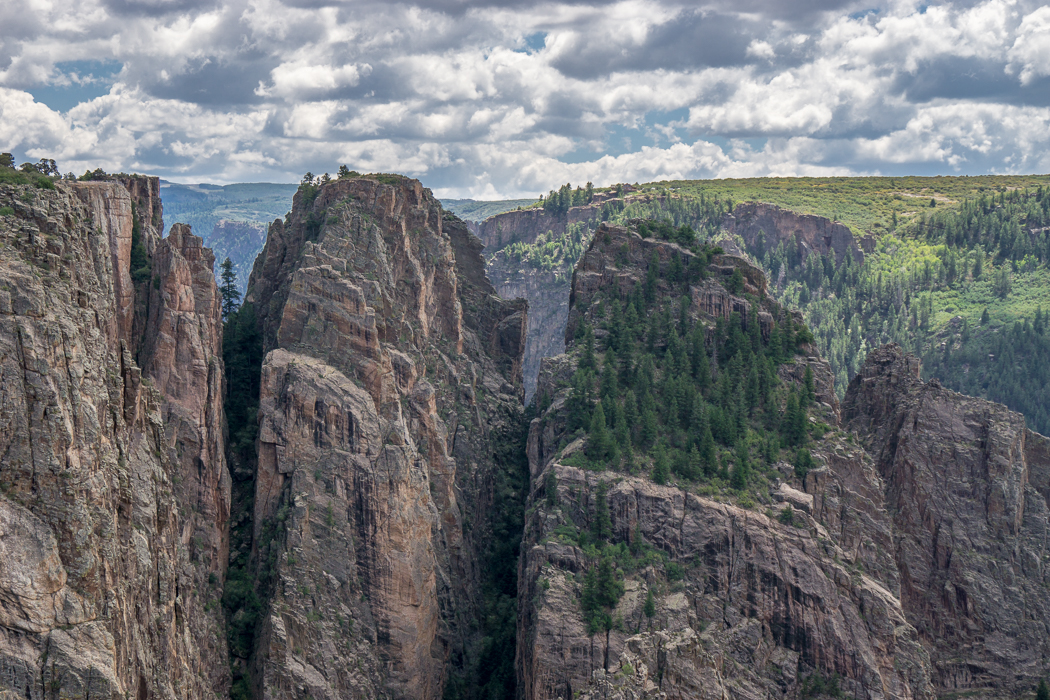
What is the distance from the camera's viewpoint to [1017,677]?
154500 millimetres

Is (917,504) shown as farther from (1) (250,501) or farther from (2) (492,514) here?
(1) (250,501)

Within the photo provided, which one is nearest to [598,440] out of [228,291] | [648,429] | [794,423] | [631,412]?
[648,429]

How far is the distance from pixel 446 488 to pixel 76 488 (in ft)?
275

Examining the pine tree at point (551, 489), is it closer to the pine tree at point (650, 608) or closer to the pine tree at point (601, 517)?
the pine tree at point (601, 517)

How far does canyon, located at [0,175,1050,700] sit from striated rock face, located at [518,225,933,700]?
1.37 ft

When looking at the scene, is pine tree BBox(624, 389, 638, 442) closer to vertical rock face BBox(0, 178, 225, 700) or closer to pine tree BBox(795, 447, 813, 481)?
pine tree BBox(795, 447, 813, 481)

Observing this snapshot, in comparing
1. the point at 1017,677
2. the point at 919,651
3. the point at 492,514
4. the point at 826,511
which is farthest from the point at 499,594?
the point at 1017,677

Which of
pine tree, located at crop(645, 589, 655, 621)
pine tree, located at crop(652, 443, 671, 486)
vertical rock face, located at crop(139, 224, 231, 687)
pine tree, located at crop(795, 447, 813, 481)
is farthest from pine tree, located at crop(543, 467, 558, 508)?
vertical rock face, located at crop(139, 224, 231, 687)

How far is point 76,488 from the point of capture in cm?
8281

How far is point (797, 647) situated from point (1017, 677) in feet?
134

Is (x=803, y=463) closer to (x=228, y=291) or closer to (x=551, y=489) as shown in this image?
A: (x=551, y=489)

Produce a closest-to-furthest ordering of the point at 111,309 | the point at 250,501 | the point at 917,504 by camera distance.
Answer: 1. the point at 111,309
2. the point at 250,501
3. the point at 917,504

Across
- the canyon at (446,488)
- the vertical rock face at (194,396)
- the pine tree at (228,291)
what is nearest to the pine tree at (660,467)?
the canyon at (446,488)

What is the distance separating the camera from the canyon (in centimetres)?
9244
